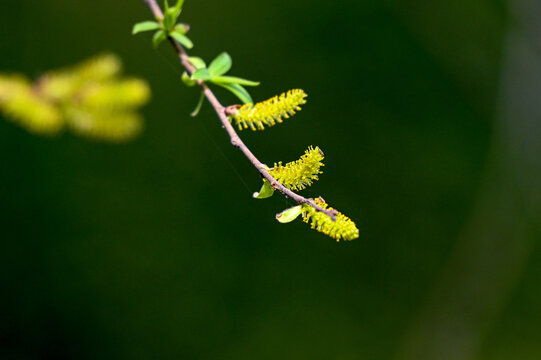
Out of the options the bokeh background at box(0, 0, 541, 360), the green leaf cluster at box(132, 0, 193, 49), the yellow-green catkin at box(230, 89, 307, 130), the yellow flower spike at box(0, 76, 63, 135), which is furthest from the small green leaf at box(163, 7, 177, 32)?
the bokeh background at box(0, 0, 541, 360)

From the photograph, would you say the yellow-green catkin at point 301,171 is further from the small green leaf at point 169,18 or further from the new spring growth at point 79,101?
the new spring growth at point 79,101

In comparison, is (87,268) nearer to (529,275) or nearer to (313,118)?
(313,118)

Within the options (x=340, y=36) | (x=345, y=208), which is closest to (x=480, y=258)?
(x=345, y=208)

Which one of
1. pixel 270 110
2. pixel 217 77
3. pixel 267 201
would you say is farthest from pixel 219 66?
pixel 267 201

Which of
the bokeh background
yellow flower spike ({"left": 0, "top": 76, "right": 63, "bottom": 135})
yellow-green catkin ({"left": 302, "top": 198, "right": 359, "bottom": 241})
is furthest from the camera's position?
the bokeh background

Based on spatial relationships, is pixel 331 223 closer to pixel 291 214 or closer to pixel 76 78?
pixel 291 214

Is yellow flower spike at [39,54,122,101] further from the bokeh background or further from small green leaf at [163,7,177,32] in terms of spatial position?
the bokeh background

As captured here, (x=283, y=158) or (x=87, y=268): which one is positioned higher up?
(x=283, y=158)
